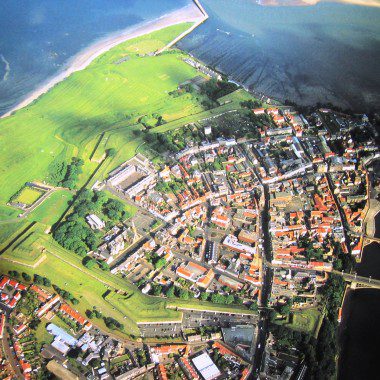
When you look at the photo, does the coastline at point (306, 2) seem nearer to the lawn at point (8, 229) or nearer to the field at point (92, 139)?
the field at point (92, 139)

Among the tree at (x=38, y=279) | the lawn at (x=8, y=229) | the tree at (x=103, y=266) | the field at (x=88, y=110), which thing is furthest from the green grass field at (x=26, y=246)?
the field at (x=88, y=110)

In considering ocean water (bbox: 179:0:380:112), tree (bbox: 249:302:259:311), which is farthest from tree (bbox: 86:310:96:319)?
ocean water (bbox: 179:0:380:112)

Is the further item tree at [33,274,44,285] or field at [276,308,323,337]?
tree at [33,274,44,285]

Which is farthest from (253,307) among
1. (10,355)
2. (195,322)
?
(10,355)

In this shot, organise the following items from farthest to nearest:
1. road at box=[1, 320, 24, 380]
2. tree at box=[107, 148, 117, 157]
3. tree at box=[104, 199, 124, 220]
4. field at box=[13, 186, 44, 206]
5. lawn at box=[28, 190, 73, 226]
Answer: tree at box=[107, 148, 117, 157], field at box=[13, 186, 44, 206], lawn at box=[28, 190, 73, 226], tree at box=[104, 199, 124, 220], road at box=[1, 320, 24, 380]

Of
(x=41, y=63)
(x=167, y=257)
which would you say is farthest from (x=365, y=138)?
(x=41, y=63)

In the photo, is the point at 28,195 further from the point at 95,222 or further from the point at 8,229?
the point at 95,222

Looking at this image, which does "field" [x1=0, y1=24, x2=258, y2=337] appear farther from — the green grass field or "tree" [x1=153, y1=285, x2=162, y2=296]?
"tree" [x1=153, y1=285, x2=162, y2=296]

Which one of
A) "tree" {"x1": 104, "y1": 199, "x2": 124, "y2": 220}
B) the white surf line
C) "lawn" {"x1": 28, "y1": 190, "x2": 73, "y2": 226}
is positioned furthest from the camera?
the white surf line
